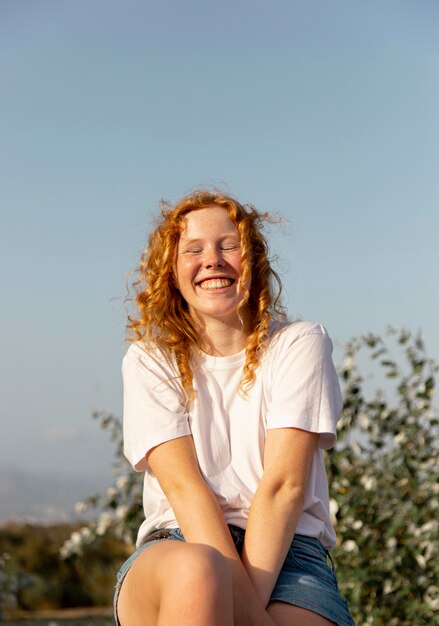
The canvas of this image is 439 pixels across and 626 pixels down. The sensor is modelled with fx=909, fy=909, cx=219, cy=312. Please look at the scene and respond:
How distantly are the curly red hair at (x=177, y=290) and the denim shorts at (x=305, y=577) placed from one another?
19.8 inches

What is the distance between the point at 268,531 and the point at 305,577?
0.50ft

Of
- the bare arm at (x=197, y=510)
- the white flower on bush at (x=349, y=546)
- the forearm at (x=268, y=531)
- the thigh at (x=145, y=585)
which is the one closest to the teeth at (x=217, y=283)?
the bare arm at (x=197, y=510)

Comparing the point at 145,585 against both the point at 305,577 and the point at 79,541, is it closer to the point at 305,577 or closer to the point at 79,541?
the point at 305,577

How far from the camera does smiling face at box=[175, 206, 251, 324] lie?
2.53 metres

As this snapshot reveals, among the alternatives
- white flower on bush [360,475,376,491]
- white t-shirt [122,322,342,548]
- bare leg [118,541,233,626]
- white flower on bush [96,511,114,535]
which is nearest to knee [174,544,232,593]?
bare leg [118,541,233,626]

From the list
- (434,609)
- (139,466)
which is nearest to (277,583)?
(139,466)

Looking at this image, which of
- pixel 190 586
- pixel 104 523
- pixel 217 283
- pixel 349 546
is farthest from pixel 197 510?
pixel 104 523

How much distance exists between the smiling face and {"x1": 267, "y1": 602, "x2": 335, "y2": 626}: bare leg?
2.62 ft

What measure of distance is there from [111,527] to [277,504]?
2.83 m

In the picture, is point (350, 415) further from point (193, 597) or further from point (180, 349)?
point (193, 597)

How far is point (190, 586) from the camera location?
Result: 73.5 inches

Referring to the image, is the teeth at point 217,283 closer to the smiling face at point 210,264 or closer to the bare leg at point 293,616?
the smiling face at point 210,264

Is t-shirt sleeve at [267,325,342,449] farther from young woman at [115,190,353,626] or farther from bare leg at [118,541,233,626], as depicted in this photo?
bare leg at [118,541,233,626]

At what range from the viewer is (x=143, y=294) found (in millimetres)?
2707
